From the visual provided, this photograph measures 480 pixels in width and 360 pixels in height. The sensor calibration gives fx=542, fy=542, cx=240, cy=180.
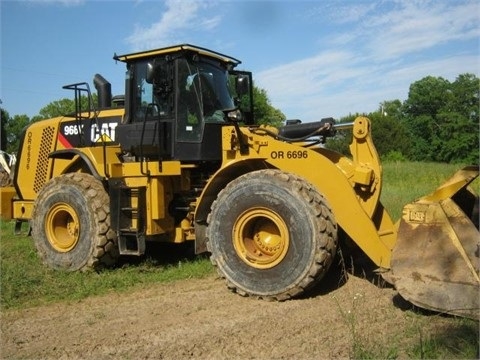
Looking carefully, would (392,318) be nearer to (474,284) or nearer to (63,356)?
(474,284)

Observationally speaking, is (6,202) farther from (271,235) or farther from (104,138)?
(271,235)

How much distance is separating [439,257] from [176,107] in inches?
141

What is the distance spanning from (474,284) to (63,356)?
3.34 meters

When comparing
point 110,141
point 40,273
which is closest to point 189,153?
point 110,141

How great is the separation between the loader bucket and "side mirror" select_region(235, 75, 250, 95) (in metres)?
3.33

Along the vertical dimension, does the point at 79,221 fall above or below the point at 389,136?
below

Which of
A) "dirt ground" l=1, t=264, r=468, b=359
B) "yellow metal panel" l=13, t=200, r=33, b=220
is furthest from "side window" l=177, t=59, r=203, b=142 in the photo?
"yellow metal panel" l=13, t=200, r=33, b=220

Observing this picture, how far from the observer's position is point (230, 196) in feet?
19.2

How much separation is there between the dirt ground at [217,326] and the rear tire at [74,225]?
3.70 feet

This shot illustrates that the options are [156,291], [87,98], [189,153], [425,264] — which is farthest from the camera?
[87,98]

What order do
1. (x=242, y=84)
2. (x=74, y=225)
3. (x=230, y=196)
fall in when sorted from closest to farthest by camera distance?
(x=230, y=196) → (x=242, y=84) → (x=74, y=225)

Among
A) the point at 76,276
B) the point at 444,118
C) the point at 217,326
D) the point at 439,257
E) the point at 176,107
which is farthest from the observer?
the point at 444,118

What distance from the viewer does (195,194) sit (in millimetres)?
6969

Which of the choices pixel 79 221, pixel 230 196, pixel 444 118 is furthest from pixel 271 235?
pixel 444 118
